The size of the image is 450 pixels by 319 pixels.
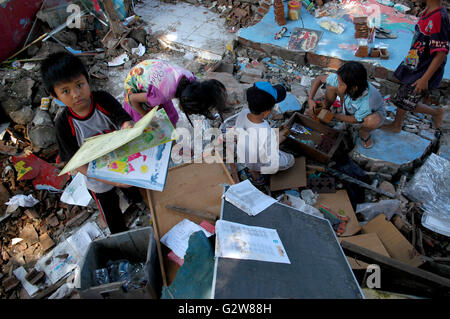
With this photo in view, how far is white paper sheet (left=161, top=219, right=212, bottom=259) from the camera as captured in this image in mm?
2109

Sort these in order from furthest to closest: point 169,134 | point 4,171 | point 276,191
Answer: point 4,171 < point 276,191 < point 169,134

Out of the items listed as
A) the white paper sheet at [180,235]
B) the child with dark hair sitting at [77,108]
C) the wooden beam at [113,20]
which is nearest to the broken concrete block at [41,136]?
the child with dark hair sitting at [77,108]

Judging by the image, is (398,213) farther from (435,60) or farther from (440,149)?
(435,60)

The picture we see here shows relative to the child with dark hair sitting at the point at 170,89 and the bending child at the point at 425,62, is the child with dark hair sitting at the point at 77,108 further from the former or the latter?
the bending child at the point at 425,62

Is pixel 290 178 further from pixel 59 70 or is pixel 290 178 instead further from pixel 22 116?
pixel 22 116

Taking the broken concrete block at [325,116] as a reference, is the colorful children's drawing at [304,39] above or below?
above

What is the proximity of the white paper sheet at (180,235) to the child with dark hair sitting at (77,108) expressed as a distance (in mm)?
555

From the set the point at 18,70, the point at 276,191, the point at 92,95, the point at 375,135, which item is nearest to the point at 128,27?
the point at 18,70

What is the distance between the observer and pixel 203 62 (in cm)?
539

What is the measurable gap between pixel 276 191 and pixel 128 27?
501 cm

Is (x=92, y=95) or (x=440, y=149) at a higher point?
(x=92, y=95)

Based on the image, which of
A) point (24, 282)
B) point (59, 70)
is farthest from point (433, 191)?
point (24, 282)

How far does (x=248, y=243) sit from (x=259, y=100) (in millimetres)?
1412

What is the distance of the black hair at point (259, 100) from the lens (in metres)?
2.56
